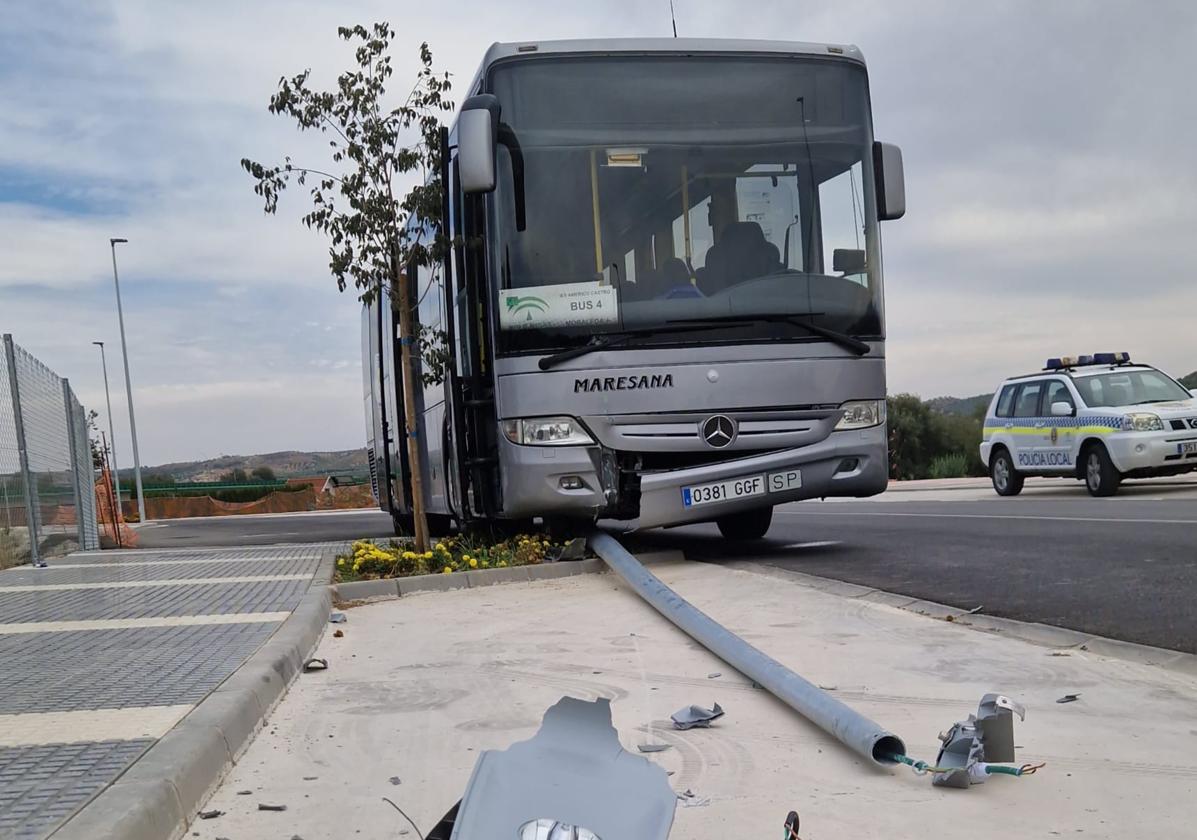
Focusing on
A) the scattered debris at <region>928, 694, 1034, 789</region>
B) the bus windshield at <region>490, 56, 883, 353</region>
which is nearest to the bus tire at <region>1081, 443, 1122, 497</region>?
the bus windshield at <region>490, 56, 883, 353</region>

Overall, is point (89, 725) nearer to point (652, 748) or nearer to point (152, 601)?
point (652, 748)

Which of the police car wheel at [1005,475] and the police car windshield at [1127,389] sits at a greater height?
the police car windshield at [1127,389]

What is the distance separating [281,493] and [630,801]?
5793cm

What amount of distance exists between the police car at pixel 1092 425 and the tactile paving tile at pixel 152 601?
39.1 ft

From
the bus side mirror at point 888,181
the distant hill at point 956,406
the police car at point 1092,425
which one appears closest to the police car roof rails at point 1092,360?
the police car at point 1092,425

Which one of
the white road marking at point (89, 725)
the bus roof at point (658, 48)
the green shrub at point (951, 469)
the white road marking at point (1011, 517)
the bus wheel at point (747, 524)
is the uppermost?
the bus roof at point (658, 48)

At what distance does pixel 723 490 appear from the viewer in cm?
943

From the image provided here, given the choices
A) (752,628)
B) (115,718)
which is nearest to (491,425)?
(752,628)

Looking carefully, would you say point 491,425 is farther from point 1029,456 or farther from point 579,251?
point 1029,456

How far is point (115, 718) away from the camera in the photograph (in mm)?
4340

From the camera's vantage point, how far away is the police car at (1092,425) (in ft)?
54.1

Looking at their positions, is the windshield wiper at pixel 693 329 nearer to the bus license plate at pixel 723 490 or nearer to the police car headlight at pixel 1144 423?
the bus license plate at pixel 723 490

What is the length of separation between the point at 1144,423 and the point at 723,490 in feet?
31.3

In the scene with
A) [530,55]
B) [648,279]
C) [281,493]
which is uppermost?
[530,55]
